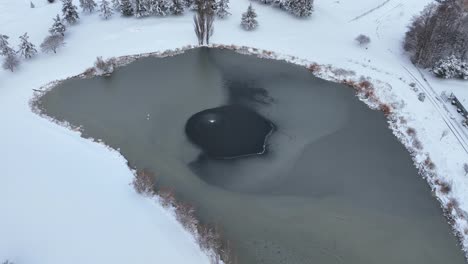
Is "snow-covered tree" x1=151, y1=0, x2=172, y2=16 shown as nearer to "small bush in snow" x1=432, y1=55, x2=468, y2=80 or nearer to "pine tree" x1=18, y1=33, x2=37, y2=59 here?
"pine tree" x1=18, y1=33, x2=37, y2=59

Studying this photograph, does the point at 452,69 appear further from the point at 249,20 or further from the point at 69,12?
the point at 69,12

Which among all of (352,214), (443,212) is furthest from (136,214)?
(443,212)

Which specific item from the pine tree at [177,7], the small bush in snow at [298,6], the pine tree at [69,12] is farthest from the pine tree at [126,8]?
the small bush in snow at [298,6]

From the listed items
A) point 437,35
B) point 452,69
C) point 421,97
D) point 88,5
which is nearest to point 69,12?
point 88,5

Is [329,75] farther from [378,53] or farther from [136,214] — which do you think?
[136,214]

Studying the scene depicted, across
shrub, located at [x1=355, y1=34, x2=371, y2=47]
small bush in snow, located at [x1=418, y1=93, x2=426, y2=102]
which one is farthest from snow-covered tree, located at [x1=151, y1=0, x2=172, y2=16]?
small bush in snow, located at [x1=418, y1=93, x2=426, y2=102]

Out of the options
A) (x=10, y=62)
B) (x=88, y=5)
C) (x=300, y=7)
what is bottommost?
(x=10, y=62)
